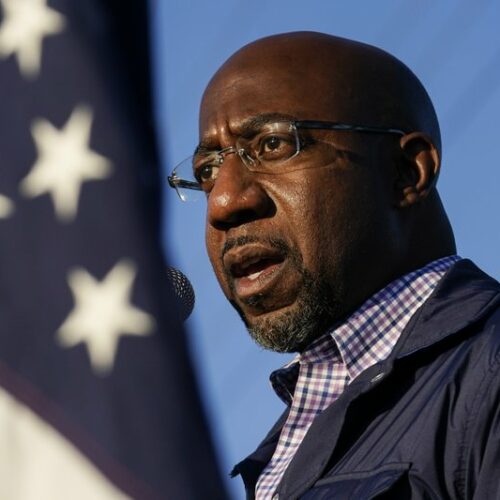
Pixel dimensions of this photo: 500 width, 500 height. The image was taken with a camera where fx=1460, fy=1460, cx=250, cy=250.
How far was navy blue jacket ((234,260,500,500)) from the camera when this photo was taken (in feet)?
9.05

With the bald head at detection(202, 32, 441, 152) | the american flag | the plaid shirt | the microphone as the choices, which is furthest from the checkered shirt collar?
the american flag

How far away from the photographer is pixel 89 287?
73.5 inches

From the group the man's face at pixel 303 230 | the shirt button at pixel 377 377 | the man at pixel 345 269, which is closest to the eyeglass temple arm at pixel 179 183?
the man at pixel 345 269

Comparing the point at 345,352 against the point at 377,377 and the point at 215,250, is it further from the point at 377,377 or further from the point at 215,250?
the point at 215,250

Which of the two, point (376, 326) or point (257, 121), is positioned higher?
point (257, 121)

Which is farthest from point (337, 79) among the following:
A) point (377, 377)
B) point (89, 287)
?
point (89, 287)

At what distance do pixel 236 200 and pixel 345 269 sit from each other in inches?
11.9

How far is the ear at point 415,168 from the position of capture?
141 inches

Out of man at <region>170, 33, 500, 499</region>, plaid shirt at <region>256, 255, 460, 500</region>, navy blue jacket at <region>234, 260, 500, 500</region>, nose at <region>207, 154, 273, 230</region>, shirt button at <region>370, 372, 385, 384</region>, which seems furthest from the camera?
nose at <region>207, 154, 273, 230</region>

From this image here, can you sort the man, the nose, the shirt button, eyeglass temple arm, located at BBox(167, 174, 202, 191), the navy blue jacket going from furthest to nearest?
eyeglass temple arm, located at BBox(167, 174, 202, 191)
the nose
the shirt button
the man
the navy blue jacket

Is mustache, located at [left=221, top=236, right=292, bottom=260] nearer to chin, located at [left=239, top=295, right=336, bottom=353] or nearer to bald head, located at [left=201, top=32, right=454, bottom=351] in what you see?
bald head, located at [left=201, top=32, right=454, bottom=351]

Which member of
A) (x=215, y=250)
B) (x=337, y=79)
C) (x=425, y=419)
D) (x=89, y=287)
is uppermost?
(x=337, y=79)

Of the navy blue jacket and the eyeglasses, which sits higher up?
the eyeglasses

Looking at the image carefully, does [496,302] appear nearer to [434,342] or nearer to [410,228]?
[434,342]
